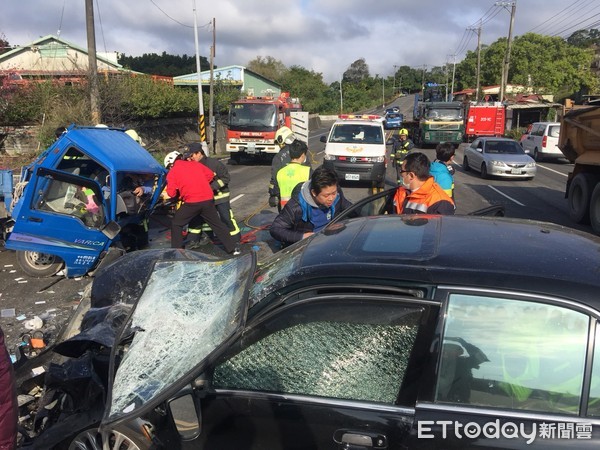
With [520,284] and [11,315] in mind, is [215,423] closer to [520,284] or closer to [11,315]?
[520,284]

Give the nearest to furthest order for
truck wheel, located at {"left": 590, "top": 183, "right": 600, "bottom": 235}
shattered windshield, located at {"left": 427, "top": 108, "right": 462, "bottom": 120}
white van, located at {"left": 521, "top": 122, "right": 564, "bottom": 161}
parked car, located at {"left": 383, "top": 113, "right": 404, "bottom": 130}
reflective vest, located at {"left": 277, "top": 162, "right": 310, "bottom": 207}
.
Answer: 1. reflective vest, located at {"left": 277, "top": 162, "right": 310, "bottom": 207}
2. truck wheel, located at {"left": 590, "top": 183, "right": 600, "bottom": 235}
3. white van, located at {"left": 521, "top": 122, "right": 564, "bottom": 161}
4. shattered windshield, located at {"left": 427, "top": 108, "right": 462, "bottom": 120}
5. parked car, located at {"left": 383, "top": 113, "right": 404, "bottom": 130}

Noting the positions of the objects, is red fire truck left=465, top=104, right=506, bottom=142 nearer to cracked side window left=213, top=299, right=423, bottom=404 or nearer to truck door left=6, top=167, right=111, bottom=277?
truck door left=6, top=167, right=111, bottom=277

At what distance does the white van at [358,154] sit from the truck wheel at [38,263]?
7.95m

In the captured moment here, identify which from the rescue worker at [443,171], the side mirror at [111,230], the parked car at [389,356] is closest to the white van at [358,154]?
the rescue worker at [443,171]

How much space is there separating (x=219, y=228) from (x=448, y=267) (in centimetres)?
558

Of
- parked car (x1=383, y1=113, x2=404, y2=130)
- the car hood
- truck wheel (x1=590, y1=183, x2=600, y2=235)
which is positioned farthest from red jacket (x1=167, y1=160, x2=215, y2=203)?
parked car (x1=383, y1=113, x2=404, y2=130)

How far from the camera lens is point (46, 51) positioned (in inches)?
1465

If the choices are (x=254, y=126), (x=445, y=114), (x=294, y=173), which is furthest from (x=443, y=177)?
(x=445, y=114)

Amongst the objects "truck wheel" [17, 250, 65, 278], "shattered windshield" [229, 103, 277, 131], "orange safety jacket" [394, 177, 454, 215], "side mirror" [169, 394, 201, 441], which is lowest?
"truck wheel" [17, 250, 65, 278]

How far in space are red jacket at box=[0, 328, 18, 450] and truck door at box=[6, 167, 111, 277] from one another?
481 centimetres

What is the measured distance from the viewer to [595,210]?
9914mm

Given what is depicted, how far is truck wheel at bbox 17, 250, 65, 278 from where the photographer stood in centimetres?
684

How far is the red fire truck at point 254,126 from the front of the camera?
2072 cm

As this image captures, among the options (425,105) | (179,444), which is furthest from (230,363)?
(425,105)
